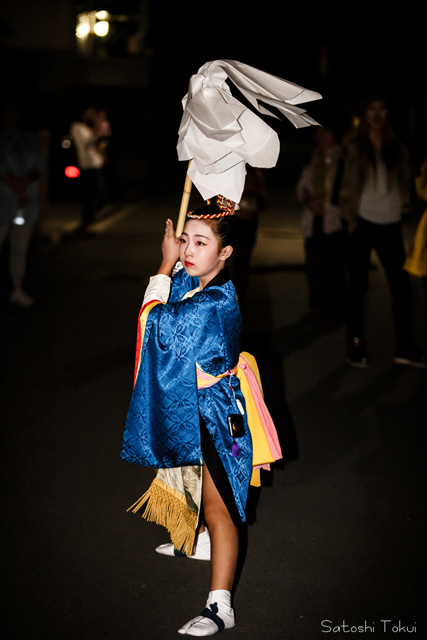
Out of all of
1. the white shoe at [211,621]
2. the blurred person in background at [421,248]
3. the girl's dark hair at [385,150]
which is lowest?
the white shoe at [211,621]

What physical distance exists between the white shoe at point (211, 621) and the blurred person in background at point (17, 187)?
17.5 feet

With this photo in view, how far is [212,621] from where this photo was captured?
265 cm

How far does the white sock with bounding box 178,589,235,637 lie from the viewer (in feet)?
8.63

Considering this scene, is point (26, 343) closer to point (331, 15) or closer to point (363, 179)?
point (363, 179)

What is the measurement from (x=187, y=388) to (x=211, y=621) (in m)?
0.89

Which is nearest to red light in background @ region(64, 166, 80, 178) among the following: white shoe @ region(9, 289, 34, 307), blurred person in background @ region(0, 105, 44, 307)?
blurred person in background @ region(0, 105, 44, 307)

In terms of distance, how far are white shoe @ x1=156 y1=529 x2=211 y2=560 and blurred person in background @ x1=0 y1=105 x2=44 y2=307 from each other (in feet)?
15.5

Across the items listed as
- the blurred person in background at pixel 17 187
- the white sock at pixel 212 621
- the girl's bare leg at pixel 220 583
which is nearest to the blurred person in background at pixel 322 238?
the blurred person in background at pixel 17 187

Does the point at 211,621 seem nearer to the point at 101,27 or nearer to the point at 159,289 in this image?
the point at 159,289

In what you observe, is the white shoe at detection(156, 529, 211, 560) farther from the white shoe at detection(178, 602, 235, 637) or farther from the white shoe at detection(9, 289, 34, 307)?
the white shoe at detection(9, 289, 34, 307)

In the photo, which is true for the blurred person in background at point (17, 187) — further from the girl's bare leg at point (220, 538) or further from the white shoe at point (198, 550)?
the girl's bare leg at point (220, 538)

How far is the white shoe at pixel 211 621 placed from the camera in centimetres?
263

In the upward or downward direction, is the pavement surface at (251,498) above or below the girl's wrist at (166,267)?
below

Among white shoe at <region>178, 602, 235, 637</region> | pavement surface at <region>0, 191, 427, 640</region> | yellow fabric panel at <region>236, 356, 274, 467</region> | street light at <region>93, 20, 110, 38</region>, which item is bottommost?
pavement surface at <region>0, 191, 427, 640</region>
